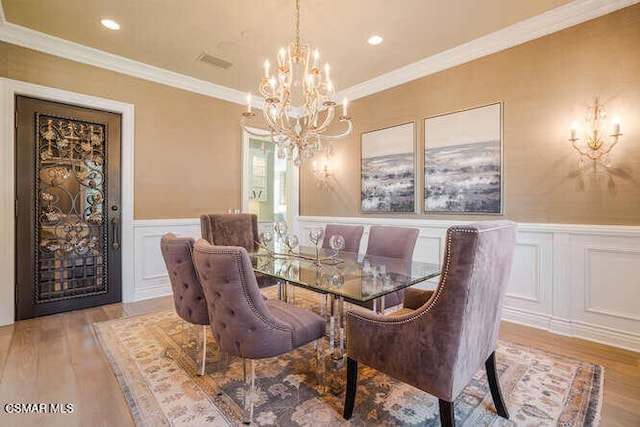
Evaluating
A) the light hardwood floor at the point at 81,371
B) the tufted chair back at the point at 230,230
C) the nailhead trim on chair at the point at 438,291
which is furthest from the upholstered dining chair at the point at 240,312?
the tufted chair back at the point at 230,230

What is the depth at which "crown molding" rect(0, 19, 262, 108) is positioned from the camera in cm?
288

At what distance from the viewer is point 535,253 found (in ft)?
9.12

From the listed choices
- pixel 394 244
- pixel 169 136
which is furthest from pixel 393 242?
pixel 169 136

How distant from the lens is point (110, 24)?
9.11 ft

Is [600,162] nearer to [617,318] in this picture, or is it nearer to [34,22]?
[617,318]

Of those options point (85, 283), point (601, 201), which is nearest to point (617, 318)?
point (601, 201)

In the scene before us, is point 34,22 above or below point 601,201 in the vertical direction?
above

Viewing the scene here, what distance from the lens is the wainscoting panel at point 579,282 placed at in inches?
92.4

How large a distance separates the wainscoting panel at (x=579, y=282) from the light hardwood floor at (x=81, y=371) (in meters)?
0.14

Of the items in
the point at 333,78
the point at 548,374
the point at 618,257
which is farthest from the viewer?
the point at 333,78

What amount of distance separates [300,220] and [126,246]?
258cm

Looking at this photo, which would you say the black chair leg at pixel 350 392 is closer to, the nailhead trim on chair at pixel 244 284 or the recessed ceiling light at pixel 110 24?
the nailhead trim on chair at pixel 244 284

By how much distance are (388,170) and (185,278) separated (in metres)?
2.89

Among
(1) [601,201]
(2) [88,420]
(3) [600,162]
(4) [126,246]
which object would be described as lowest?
(2) [88,420]
